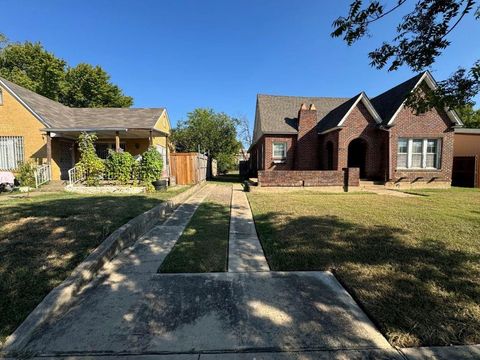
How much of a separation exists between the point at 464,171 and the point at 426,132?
3.78 m

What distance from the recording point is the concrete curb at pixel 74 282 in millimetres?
2324

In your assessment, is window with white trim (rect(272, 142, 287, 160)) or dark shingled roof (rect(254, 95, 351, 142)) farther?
window with white trim (rect(272, 142, 287, 160))

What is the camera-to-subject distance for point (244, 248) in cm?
466

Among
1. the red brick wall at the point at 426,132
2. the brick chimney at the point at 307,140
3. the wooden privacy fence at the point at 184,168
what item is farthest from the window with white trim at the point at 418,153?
the wooden privacy fence at the point at 184,168

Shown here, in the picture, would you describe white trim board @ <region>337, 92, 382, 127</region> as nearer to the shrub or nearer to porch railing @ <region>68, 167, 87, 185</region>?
the shrub

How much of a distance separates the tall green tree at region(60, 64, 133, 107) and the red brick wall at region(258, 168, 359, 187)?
31.4 metres

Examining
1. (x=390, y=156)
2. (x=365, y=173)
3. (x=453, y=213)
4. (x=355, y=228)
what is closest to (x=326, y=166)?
(x=365, y=173)

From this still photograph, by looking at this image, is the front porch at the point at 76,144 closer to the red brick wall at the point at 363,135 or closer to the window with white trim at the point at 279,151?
the window with white trim at the point at 279,151

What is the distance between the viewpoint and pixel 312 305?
2.84 metres

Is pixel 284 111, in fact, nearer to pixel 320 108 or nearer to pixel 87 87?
pixel 320 108

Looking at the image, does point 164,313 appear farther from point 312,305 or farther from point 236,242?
point 236,242

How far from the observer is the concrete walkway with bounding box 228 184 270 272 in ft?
12.7

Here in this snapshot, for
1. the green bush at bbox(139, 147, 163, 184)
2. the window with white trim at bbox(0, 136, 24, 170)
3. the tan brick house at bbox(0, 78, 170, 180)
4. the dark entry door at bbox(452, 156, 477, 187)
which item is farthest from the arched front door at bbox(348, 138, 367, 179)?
the window with white trim at bbox(0, 136, 24, 170)

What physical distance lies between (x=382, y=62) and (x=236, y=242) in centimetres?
438
